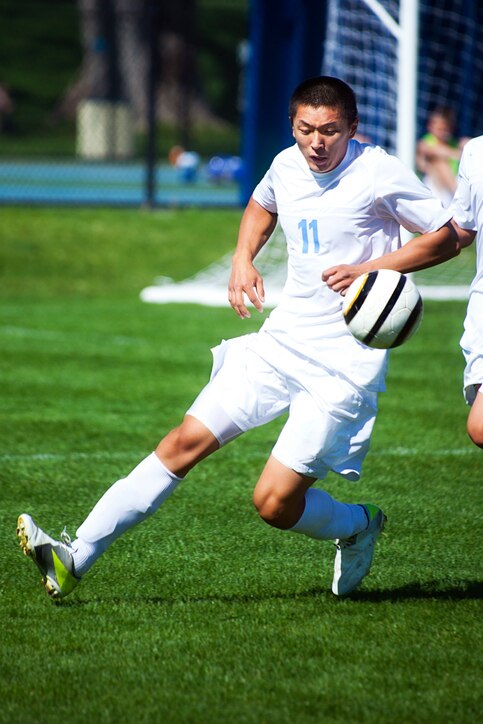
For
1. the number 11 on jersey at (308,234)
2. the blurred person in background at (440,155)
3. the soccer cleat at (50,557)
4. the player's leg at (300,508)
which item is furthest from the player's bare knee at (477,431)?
the blurred person in background at (440,155)

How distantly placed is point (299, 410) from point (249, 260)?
0.68 meters

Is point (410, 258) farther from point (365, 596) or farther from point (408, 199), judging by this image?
point (365, 596)

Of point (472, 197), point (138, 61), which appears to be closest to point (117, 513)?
point (472, 197)

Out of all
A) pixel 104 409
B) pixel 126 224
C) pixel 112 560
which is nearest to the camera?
pixel 112 560

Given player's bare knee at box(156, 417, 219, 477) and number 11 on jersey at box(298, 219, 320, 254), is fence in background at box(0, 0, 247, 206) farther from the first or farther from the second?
player's bare knee at box(156, 417, 219, 477)

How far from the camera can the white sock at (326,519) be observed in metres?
4.68

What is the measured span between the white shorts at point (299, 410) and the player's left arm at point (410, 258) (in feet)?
1.25

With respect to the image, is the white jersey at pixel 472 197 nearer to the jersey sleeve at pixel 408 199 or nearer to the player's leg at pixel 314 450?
the jersey sleeve at pixel 408 199

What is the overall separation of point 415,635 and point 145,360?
659 cm

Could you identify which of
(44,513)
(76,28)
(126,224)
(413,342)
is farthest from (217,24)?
(44,513)

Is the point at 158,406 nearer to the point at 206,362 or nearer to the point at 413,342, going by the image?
the point at 206,362

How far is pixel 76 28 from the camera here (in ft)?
161

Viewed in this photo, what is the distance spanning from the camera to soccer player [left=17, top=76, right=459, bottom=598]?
446 cm

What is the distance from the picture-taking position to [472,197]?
476cm
